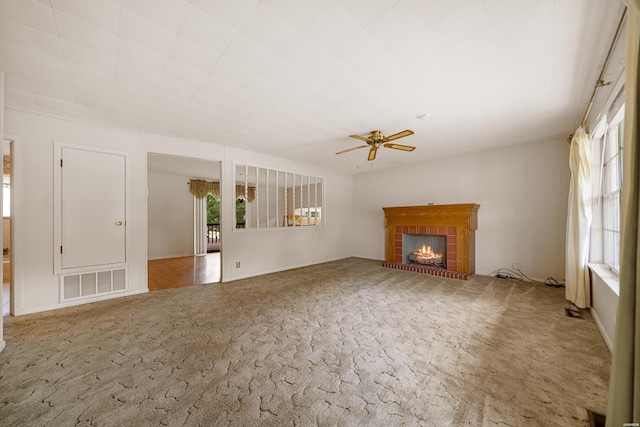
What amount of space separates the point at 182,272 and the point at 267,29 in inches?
203

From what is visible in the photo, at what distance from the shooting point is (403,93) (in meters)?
2.60

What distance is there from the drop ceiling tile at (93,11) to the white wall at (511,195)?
18.2 ft

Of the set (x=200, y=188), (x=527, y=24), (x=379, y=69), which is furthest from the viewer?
(x=200, y=188)

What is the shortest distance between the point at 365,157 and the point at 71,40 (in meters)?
4.48

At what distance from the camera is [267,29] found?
68.0 inches

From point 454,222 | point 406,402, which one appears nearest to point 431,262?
point 454,222

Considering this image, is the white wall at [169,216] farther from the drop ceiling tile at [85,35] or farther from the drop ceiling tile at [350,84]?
the drop ceiling tile at [350,84]

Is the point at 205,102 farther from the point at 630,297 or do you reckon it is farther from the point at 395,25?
the point at 630,297

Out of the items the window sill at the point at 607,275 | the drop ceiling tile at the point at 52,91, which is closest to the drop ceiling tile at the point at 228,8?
the drop ceiling tile at the point at 52,91

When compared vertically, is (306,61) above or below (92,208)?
above

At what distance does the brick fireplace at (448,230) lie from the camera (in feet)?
15.4

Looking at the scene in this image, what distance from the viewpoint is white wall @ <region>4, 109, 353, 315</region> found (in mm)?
2975

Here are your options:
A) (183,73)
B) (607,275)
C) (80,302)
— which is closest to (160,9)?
(183,73)

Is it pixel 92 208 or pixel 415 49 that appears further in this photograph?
pixel 92 208
